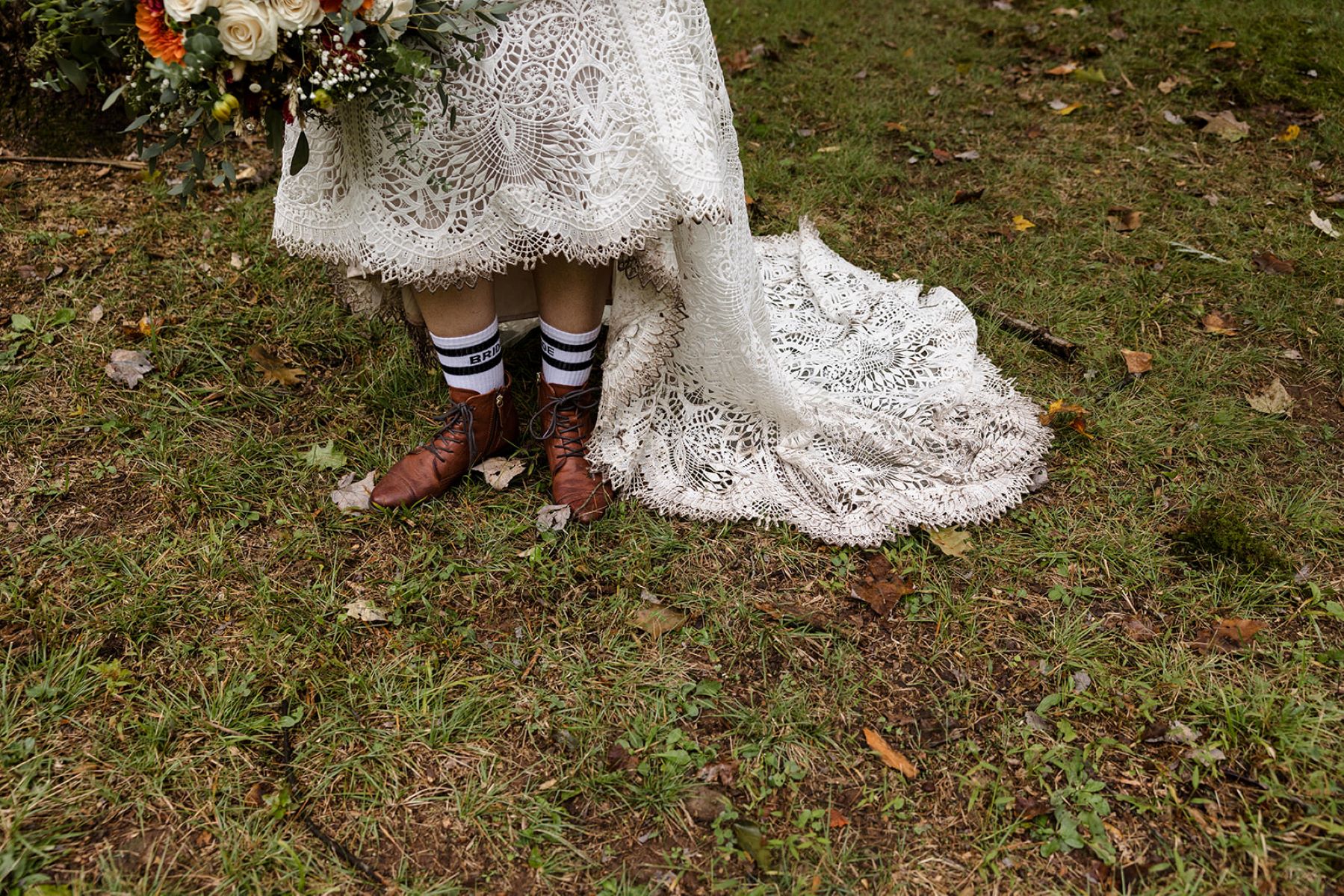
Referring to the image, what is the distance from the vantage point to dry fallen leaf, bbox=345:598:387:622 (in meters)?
1.94

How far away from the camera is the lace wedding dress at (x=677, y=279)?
69.5 inches

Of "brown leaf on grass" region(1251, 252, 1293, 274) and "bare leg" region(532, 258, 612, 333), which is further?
"brown leaf on grass" region(1251, 252, 1293, 274)

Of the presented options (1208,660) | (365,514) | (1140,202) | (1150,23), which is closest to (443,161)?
(365,514)

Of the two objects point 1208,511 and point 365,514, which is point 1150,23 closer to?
point 1208,511

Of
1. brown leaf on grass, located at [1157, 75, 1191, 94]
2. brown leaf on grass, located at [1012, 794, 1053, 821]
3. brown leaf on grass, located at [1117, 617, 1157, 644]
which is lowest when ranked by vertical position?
brown leaf on grass, located at [1117, 617, 1157, 644]

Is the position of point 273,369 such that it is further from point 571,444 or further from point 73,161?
point 73,161

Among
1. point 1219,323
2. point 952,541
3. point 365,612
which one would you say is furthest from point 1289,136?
point 365,612

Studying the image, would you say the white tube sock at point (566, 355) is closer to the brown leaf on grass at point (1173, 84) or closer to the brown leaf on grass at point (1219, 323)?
the brown leaf on grass at point (1219, 323)

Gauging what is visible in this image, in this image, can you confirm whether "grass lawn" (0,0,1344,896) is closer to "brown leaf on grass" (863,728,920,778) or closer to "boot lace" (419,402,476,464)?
"brown leaf on grass" (863,728,920,778)

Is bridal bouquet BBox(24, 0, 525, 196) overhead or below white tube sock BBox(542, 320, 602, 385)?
overhead

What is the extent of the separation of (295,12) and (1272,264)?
10.8 feet

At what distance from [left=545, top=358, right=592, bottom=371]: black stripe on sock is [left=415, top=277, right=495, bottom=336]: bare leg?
0.21 metres

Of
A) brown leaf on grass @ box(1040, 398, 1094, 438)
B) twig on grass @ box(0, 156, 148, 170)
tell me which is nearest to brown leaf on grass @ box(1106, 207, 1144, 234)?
brown leaf on grass @ box(1040, 398, 1094, 438)

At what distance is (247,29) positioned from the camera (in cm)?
141
